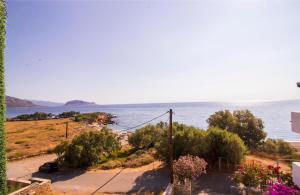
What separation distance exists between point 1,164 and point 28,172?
18.2 meters

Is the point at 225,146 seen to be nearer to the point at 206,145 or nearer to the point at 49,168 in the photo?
the point at 206,145

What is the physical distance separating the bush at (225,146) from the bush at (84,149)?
13.7 m

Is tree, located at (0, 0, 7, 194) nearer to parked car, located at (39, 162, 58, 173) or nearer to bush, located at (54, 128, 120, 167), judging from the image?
parked car, located at (39, 162, 58, 173)

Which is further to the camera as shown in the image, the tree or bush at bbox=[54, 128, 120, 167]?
bush at bbox=[54, 128, 120, 167]

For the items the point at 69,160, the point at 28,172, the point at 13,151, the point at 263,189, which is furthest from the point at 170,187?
the point at 13,151

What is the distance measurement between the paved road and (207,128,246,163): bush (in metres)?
5.26

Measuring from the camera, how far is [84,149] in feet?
97.3

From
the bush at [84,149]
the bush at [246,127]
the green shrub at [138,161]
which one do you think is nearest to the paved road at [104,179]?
the green shrub at [138,161]

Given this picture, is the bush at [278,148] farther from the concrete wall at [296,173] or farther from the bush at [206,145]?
the concrete wall at [296,173]

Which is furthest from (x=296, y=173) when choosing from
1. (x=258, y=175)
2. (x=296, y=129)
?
(x=258, y=175)

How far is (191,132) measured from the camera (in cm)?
2598

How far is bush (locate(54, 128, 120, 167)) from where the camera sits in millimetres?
28555

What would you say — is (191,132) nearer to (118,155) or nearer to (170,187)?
(170,187)

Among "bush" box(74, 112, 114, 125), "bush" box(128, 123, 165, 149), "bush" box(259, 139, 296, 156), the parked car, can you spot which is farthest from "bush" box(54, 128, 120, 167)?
"bush" box(74, 112, 114, 125)
